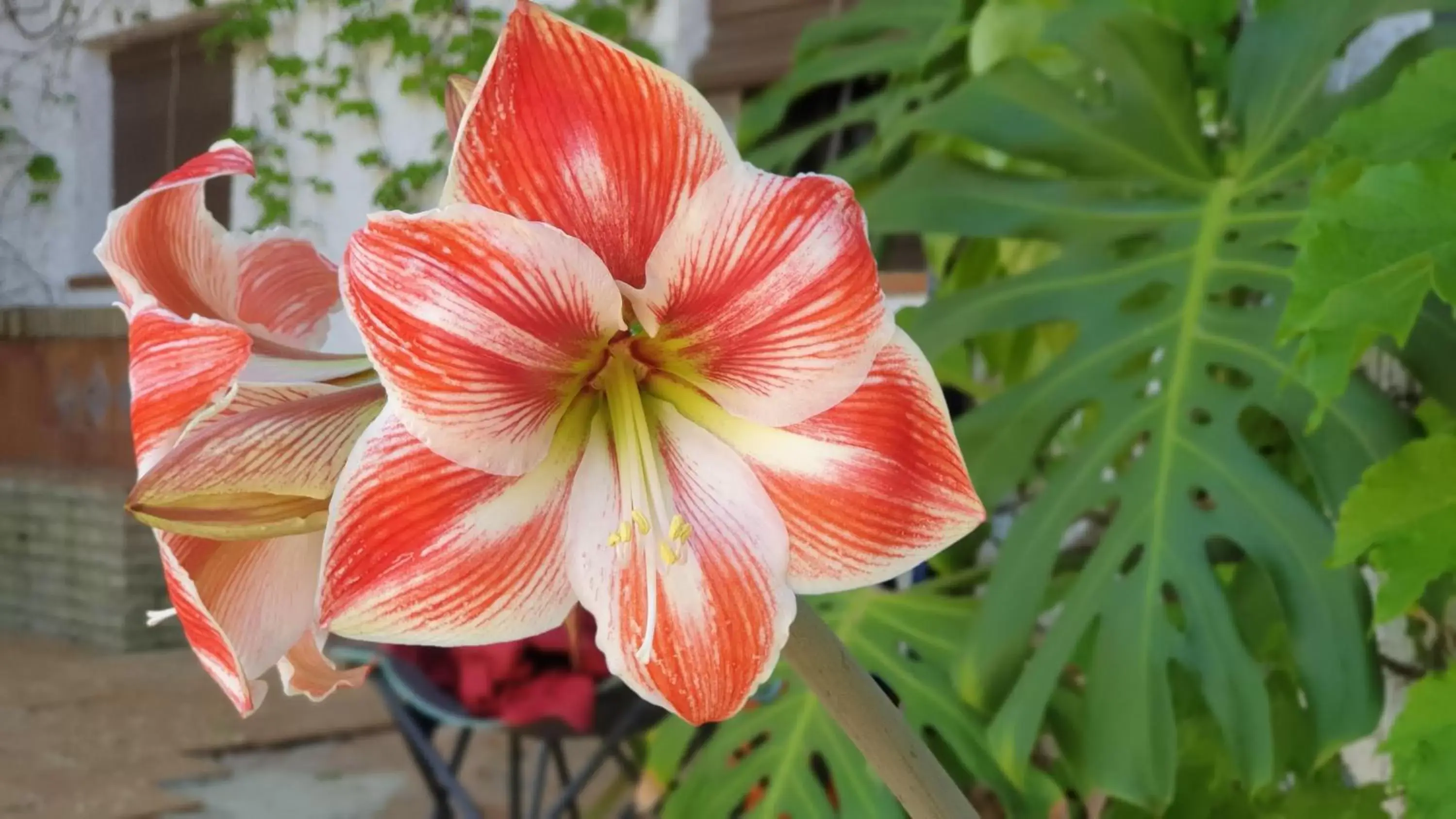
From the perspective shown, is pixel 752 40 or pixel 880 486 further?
pixel 752 40

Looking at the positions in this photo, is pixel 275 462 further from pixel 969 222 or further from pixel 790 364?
pixel 969 222

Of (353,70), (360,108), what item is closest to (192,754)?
(360,108)

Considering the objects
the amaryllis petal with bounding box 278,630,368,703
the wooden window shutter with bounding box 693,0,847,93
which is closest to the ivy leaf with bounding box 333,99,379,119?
the wooden window shutter with bounding box 693,0,847,93

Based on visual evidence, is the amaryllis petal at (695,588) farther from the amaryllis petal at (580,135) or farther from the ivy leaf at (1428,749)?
the ivy leaf at (1428,749)

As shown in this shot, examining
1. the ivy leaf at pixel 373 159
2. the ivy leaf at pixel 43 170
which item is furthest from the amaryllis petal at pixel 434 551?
the ivy leaf at pixel 43 170

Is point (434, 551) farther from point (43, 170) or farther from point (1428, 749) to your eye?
point (43, 170)

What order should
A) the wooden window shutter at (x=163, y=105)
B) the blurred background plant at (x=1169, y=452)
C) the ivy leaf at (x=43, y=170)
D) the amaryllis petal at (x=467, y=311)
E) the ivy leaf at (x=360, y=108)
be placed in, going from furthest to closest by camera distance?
the ivy leaf at (x=43, y=170) < the wooden window shutter at (x=163, y=105) < the ivy leaf at (x=360, y=108) < the blurred background plant at (x=1169, y=452) < the amaryllis petal at (x=467, y=311)

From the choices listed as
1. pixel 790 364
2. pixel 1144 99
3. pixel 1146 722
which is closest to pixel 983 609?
pixel 1146 722
